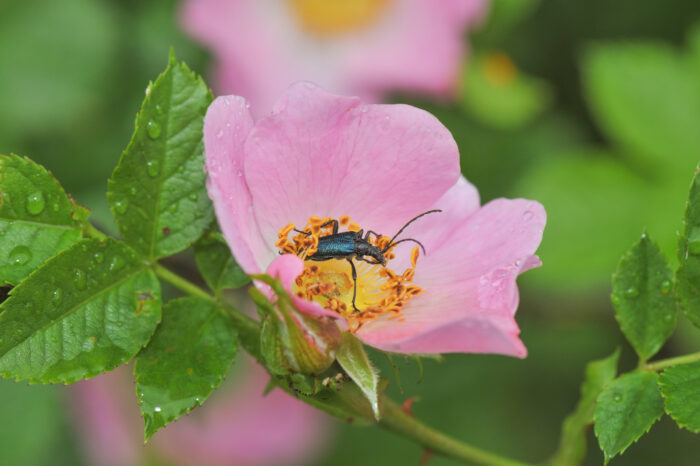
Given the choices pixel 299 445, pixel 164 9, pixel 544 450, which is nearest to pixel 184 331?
pixel 299 445

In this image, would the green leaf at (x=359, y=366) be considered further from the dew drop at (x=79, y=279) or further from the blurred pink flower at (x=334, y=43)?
the blurred pink flower at (x=334, y=43)

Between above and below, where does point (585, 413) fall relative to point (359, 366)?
below

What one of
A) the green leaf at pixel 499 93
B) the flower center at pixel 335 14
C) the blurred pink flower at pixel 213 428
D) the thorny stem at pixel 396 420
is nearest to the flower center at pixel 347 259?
the thorny stem at pixel 396 420

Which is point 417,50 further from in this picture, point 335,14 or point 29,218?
point 29,218

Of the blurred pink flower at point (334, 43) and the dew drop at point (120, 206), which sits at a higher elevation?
the dew drop at point (120, 206)

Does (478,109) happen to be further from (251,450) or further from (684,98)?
(251,450)

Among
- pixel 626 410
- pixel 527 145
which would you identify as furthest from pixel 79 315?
pixel 527 145
